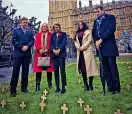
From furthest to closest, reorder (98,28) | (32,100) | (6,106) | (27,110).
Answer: (98,28)
(32,100)
(6,106)
(27,110)

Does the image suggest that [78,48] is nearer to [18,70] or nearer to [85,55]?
[85,55]

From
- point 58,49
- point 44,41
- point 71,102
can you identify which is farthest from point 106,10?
point 71,102

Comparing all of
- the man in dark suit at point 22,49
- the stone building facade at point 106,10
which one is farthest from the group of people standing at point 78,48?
the stone building facade at point 106,10

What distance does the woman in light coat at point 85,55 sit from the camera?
2.63 meters

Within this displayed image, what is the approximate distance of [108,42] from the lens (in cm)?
252

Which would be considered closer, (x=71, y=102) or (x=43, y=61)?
(x=71, y=102)

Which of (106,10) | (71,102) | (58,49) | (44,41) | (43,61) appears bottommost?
(71,102)

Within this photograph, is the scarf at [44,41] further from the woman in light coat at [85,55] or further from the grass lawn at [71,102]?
the grass lawn at [71,102]

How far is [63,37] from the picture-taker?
8.93ft

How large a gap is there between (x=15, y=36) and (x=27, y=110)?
1.10m

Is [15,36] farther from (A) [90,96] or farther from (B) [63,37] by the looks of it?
(A) [90,96]

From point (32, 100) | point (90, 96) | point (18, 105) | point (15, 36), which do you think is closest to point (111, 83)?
point (90, 96)

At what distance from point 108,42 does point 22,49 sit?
3.55 ft

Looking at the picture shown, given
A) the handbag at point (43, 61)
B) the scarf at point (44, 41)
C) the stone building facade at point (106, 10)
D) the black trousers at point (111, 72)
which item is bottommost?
the black trousers at point (111, 72)
